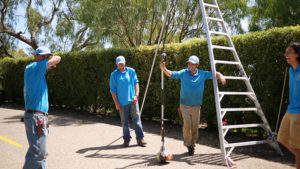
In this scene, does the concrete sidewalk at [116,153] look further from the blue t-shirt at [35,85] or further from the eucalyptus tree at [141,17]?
the eucalyptus tree at [141,17]

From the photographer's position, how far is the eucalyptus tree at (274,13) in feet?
38.9

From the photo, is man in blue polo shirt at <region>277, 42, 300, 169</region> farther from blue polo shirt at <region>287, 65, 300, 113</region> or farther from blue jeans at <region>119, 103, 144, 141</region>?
blue jeans at <region>119, 103, 144, 141</region>

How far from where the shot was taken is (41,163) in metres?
3.60

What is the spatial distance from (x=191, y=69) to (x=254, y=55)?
1917mm

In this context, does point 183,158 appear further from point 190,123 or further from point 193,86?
point 193,86

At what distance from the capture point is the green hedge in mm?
5867

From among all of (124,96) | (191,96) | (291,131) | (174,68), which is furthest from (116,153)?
(174,68)

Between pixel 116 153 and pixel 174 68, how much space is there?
11.8 ft

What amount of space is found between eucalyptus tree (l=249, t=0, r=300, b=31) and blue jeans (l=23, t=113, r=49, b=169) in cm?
1191

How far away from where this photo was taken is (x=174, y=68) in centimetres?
816

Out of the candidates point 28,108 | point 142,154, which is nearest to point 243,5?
point 142,154

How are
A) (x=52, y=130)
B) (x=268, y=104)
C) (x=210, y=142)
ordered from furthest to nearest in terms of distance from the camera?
(x=52, y=130) < (x=210, y=142) < (x=268, y=104)

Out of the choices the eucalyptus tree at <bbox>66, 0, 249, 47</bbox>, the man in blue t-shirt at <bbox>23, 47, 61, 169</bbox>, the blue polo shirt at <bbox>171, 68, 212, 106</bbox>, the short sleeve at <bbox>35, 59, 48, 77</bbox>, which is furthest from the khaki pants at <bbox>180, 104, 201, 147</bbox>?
the eucalyptus tree at <bbox>66, 0, 249, 47</bbox>

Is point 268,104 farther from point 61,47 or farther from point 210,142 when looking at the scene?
point 61,47
